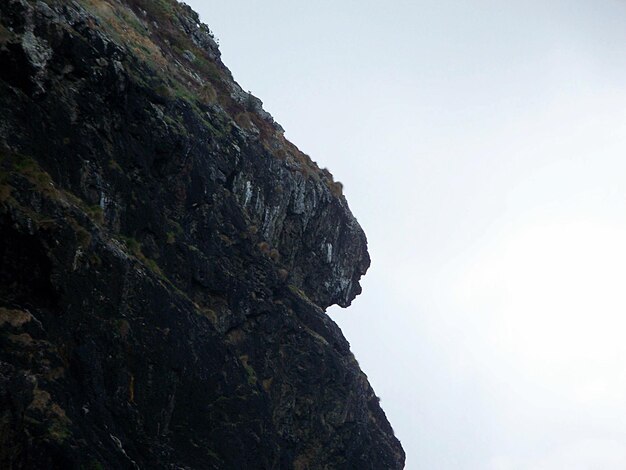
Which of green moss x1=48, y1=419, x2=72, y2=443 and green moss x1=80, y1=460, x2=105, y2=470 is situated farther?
green moss x1=80, y1=460, x2=105, y2=470

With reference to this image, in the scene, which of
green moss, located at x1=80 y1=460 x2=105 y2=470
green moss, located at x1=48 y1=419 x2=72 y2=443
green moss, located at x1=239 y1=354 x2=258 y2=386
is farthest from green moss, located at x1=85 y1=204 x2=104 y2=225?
green moss, located at x1=239 y1=354 x2=258 y2=386

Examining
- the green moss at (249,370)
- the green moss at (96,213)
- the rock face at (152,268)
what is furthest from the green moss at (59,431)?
the green moss at (249,370)

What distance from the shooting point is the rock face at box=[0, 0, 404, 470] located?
21.8 m

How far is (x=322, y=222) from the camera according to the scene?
157 feet

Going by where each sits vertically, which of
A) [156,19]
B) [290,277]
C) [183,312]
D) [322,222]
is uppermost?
[156,19]

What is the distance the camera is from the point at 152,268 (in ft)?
94.5

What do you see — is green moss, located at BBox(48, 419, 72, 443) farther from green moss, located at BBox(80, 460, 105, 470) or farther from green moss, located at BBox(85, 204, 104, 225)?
green moss, located at BBox(85, 204, 104, 225)

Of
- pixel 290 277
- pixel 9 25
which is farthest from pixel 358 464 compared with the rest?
pixel 9 25

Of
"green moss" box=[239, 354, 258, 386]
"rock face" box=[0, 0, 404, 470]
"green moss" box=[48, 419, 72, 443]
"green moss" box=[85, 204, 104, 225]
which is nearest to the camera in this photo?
"green moss" box=[48, 419, 72, 443]

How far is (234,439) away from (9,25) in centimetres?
1947

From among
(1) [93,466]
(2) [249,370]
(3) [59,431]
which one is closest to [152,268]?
(2) [249,370]

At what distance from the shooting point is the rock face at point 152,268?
2184 centimetres

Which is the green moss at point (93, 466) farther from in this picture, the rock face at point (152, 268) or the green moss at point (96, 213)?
the green moss at point (96, 213)

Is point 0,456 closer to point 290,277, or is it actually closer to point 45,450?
point 45,450
